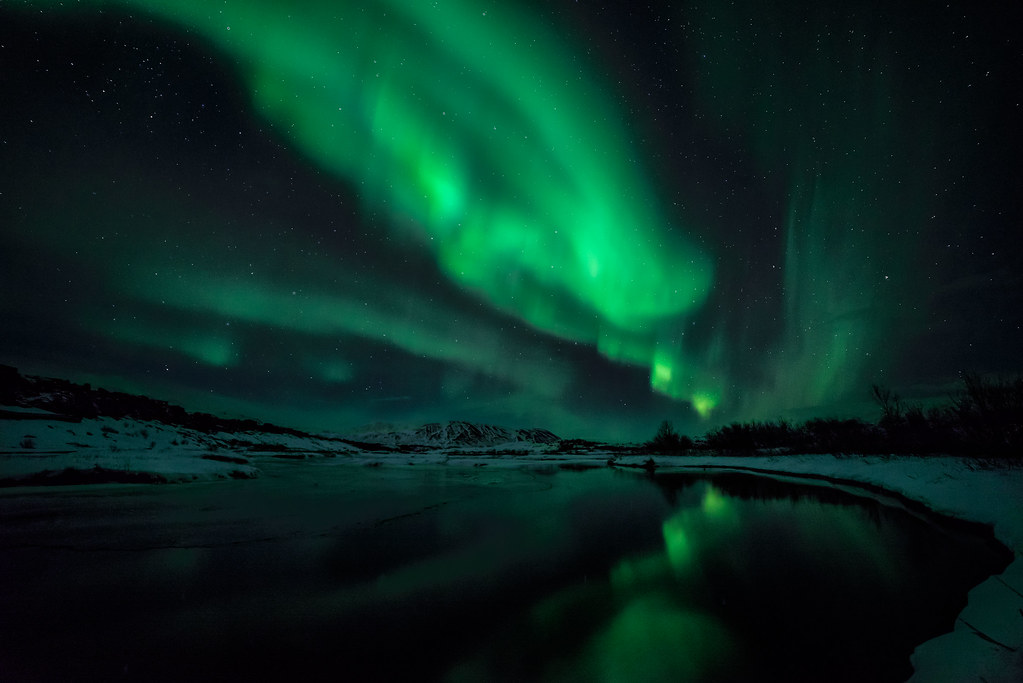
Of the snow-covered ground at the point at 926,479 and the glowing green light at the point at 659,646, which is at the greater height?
the snow-covered ground at the point at 926,479

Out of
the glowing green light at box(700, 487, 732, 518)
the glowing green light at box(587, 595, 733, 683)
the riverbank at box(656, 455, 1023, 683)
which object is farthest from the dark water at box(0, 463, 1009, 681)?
the glowing green light at box(700, 487, 732, 518)

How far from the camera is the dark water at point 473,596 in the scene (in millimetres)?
4465

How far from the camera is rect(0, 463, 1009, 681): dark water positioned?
176 inches

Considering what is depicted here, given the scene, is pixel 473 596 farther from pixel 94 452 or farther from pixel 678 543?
pixel 94 452

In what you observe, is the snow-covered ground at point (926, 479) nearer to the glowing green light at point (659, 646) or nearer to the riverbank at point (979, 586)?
the riverbank at point (979, 586)

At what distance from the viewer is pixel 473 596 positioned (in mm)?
6539

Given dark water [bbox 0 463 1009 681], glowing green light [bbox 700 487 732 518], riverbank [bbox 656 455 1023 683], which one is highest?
riverbank [bbox 656 455 1023 683]

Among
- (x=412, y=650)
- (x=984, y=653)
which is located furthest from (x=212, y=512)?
(x=984, y=653)

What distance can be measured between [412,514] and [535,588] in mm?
8287

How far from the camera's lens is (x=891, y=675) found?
4.15 metres

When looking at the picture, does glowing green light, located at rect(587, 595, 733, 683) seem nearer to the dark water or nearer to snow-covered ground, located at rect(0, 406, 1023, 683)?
the dark water

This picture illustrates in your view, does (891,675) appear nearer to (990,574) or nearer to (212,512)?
(990,574)

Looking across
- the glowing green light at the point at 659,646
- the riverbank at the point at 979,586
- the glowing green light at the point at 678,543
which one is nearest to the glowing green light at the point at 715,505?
the glowing green light at the point at 678,543

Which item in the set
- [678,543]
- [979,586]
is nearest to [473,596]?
[678,543]
